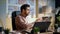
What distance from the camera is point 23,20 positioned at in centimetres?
217

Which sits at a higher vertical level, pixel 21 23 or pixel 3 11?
pixel 3 11

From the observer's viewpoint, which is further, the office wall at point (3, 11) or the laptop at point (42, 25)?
the laptop at point (42, 25)

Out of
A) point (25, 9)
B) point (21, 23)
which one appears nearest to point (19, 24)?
point (21, 23)

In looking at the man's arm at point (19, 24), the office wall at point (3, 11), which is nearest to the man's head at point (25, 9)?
the man's arm at point (19, 24)

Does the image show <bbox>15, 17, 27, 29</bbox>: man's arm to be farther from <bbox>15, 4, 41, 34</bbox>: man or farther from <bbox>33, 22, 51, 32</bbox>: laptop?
<bbox>33, 22, 51, 32</bbox>: laptop

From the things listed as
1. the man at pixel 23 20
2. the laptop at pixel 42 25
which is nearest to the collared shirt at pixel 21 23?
the man at pixel 23 20

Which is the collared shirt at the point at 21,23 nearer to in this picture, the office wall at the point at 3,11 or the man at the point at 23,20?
the man at the point at 23,20

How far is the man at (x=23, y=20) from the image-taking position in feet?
7.04

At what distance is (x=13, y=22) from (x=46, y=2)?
1.87 feet

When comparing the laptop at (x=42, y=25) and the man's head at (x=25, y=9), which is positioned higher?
the man's head at (x=25, y=9)

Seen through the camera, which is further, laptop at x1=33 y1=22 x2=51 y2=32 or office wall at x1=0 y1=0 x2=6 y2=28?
laptop at x1=33 y1=22 x2=51 y2=32

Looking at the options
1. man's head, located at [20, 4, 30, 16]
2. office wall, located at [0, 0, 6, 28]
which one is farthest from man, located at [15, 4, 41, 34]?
office wall, located at [0, 0, 6, 28]

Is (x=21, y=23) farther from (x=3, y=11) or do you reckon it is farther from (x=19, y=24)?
(x=3, y=11)

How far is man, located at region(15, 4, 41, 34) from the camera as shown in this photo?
2146 millimetres
